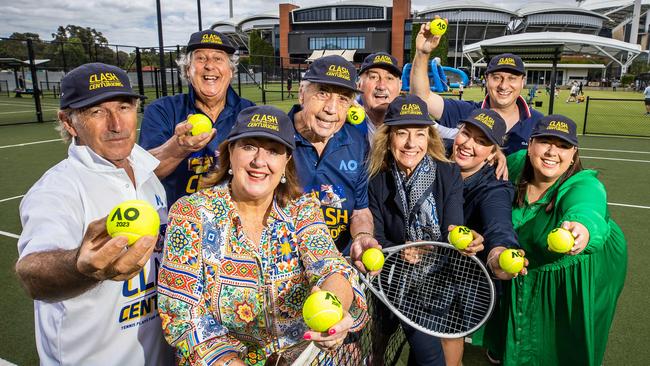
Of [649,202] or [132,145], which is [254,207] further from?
[649,202]

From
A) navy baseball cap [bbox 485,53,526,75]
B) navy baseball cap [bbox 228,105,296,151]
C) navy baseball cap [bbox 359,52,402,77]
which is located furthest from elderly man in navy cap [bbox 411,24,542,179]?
navy baseball cap [bbox 228,105,296,151]

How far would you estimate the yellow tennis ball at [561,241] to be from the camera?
8.91ft

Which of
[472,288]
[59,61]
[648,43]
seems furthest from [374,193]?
[648,43]

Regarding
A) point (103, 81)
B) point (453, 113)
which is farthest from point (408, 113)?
point (103, 81)

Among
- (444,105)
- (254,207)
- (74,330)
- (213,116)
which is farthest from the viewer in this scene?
(444,105)

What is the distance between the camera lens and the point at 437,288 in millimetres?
3514

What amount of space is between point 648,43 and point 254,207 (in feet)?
555

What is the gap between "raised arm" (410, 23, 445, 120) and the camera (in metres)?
4.47

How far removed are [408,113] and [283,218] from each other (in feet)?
4.90

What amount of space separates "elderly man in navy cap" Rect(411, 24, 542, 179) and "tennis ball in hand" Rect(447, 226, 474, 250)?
2310mm

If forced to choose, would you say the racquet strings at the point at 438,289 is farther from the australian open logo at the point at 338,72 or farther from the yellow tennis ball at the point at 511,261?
the australian open logo at the point at 338,72

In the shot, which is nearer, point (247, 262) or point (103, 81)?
point (247, 262)

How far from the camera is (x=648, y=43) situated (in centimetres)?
13038

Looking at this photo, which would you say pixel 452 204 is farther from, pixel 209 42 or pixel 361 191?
pixel 209 42
